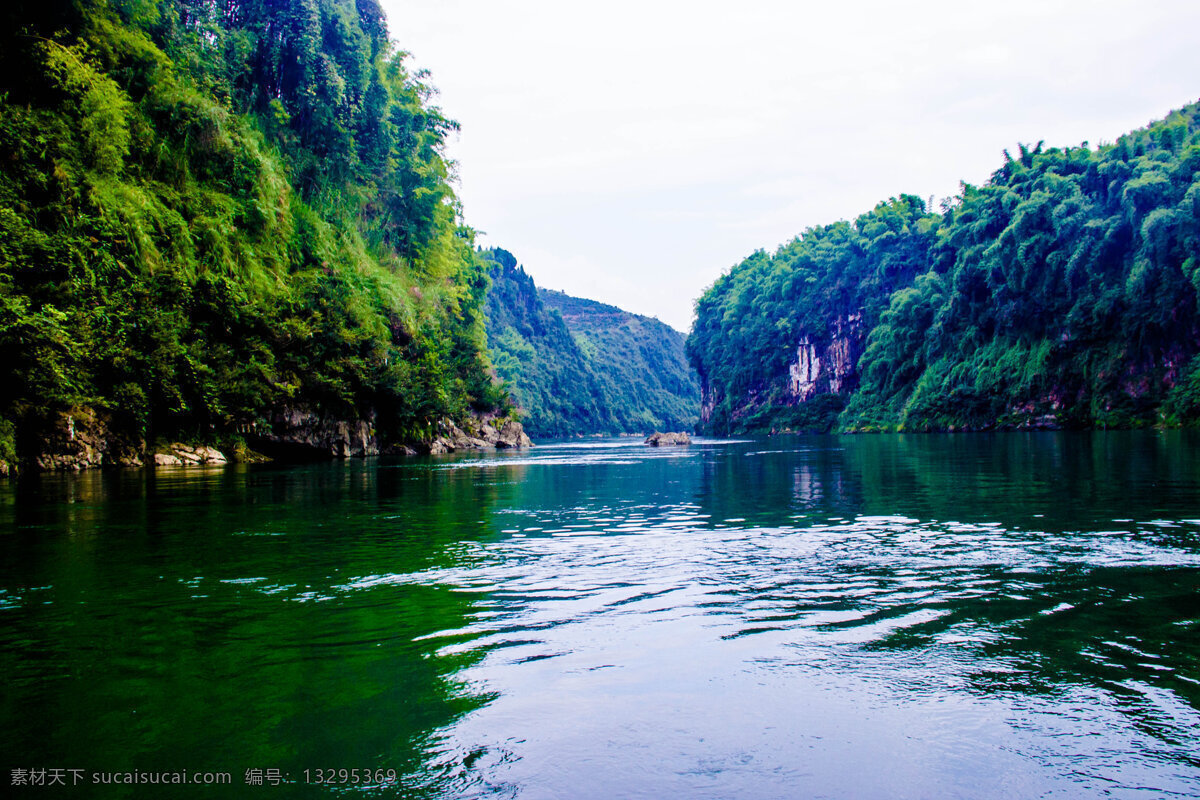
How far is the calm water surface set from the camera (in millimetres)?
2947

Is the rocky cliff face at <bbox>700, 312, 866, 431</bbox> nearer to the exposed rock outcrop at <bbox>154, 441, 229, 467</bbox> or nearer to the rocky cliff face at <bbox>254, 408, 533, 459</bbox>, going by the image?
the rocky cliff face at <bbox>254, 408, 533, 459</bbox>

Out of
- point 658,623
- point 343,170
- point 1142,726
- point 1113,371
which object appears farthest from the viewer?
point 1113,371

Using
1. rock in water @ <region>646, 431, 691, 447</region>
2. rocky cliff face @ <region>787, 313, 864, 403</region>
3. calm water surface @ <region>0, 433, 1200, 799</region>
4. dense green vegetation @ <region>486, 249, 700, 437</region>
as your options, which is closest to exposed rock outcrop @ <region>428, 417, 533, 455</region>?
rock in water @ <region>646, 431, 691, 447</region>

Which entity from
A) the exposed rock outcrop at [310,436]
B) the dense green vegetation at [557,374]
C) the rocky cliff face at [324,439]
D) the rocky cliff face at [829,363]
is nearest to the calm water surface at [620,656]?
the exposed rock outcrop at [310,436]

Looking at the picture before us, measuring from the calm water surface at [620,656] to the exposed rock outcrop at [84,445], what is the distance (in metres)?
12.7

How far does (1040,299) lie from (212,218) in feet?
175

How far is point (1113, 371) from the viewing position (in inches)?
1917

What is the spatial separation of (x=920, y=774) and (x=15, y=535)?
378 inches

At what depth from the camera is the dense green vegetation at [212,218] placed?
19.0 meters

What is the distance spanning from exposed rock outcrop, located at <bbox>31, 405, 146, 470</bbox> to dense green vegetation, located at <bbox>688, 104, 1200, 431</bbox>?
51.2 metres

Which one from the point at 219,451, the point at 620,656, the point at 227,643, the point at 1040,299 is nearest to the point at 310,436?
the point at 219,451

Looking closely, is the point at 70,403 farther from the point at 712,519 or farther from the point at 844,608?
the point at 844,608

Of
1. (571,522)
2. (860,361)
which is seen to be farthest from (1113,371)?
(571,522)

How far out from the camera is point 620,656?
14.1 feet
